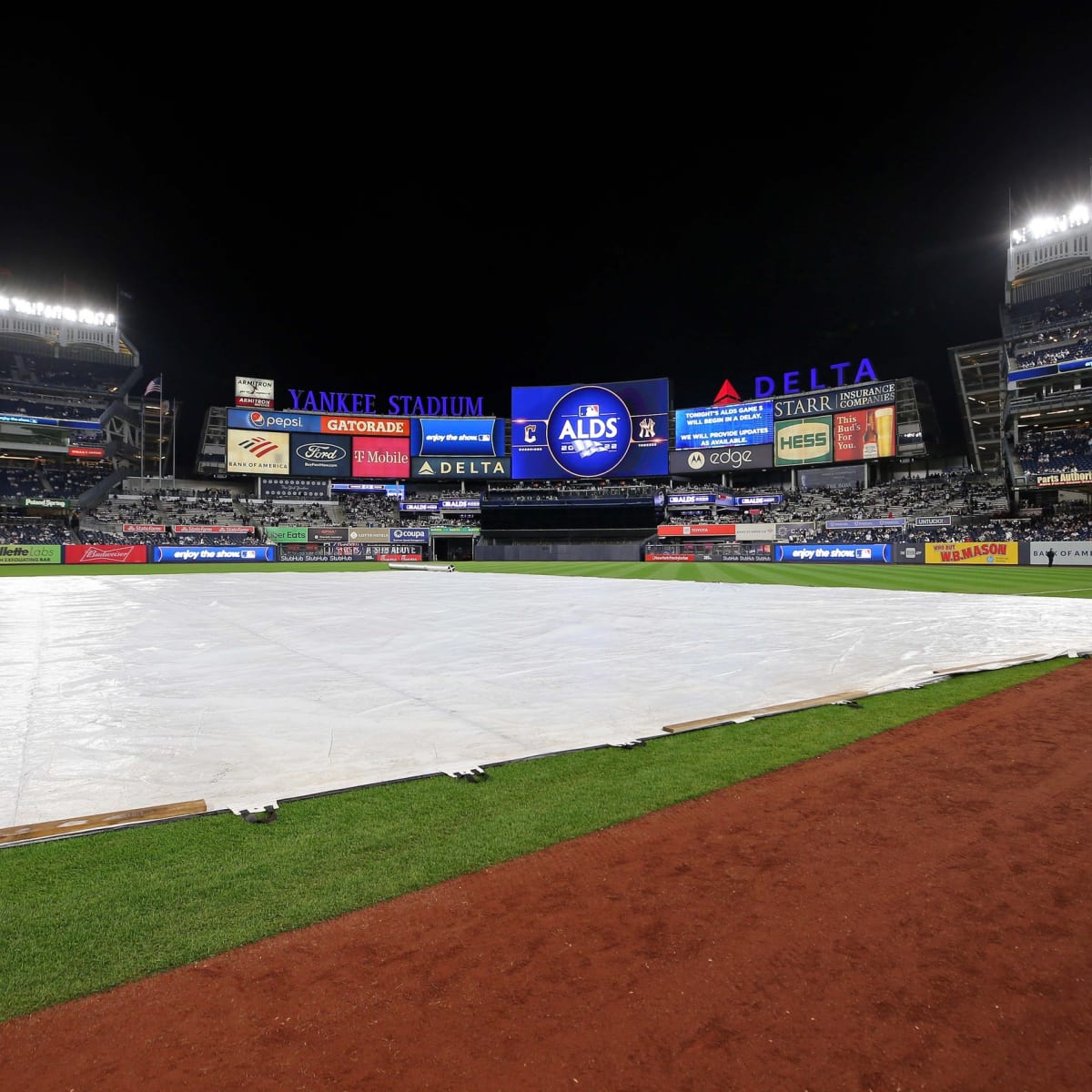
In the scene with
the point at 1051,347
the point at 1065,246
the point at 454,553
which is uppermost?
the point at 1065,246

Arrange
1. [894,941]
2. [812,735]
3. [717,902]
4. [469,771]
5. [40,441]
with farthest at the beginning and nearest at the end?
[40,441] < [812,735] < [469,771] < [717,902] < [894,941]

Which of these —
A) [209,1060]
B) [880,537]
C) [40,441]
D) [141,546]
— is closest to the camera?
[209,1060]

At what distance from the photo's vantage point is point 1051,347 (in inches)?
1864

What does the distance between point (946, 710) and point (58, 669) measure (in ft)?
30.4

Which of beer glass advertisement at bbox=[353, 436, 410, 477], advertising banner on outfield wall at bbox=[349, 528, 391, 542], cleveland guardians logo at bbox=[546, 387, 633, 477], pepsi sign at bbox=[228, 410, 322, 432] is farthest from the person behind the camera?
beer glass advertisement at bbox=[353, 436, 410, 477]

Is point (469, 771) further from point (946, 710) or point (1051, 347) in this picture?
point (1051, 347)

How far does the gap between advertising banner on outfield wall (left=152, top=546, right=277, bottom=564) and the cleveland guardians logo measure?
29.5m

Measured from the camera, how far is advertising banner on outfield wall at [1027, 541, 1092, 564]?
3162 cm

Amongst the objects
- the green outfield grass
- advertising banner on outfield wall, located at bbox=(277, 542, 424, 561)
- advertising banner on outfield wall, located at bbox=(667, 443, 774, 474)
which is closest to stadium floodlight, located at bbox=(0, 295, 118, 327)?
advertising banner on outfield wall, located at bbox=(277, 542, 424, 561)

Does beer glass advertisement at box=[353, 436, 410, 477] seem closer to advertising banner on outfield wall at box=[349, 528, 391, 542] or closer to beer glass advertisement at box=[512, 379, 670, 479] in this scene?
advertising banner on outfield wall at box=[349, 528, 391, 542]

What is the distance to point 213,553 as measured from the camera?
173 feet

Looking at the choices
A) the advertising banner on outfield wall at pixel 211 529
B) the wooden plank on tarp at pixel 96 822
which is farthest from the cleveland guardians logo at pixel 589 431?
the wooden plank on tarp at pixel 96 822

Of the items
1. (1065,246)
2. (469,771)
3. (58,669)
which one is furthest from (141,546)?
(1065,246)

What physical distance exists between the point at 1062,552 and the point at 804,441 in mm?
26496
